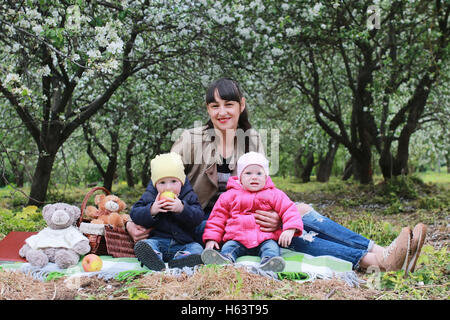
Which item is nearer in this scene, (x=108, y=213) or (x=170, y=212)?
(x=170, y=212)

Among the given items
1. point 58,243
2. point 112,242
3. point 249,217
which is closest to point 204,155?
point 249,217

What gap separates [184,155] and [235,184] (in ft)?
2.02

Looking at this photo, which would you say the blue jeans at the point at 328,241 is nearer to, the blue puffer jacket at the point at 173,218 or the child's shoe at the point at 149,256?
the blue puffer jacket at the point at 173,218

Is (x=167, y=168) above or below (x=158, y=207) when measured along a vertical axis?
above

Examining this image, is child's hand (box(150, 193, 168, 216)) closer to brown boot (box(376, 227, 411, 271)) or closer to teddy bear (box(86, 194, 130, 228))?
teddy bear (box(86, 194, 130, 228))

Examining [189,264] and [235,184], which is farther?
[235,184]

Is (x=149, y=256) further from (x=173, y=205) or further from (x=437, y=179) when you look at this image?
(x=437, y=179)

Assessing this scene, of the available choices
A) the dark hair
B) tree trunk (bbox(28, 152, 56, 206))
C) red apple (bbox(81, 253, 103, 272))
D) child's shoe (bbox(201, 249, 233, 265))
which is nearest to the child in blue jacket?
child's shoe (bbox(201, 249, 233, 265))

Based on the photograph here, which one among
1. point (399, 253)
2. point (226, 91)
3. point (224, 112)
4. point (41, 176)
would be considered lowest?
point (399, 253)

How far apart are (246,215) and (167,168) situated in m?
0.72

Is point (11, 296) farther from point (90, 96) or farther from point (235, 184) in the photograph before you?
point (90, 96)

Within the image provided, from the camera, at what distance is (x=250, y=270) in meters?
3.10

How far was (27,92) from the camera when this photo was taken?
13.1 feet
